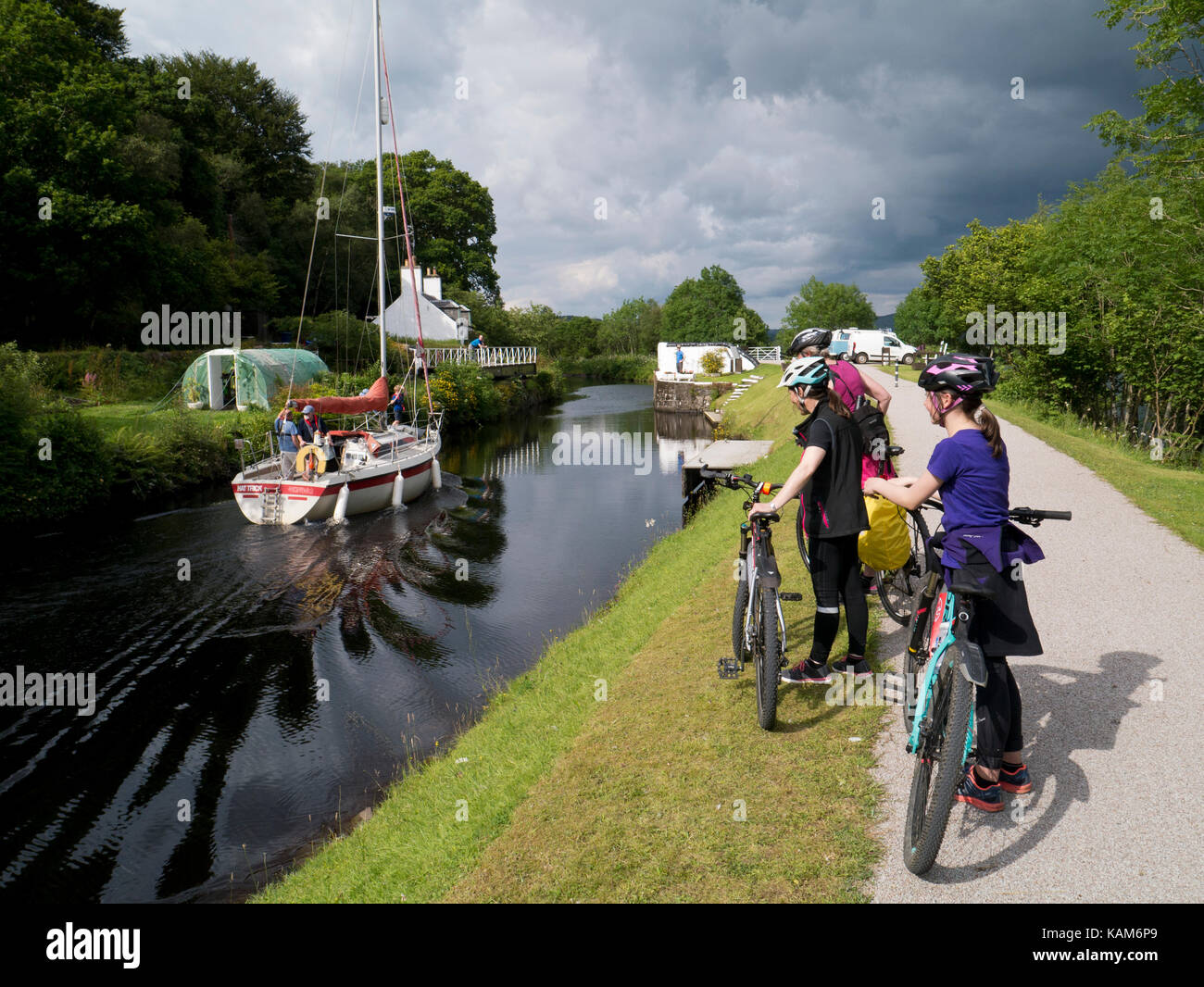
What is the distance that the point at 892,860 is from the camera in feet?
12.6

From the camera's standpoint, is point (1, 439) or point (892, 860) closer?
point (892, 860)

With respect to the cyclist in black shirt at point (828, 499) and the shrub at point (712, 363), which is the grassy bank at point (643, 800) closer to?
the cyclist in black shirt at point (828, 499)

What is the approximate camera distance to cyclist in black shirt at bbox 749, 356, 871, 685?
4844 mm

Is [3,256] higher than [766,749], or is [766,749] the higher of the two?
[3,256]

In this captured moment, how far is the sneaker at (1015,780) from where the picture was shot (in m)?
4.12

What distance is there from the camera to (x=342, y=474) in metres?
19.3

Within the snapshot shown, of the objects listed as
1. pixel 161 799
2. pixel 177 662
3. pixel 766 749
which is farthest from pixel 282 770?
pixel 766 749

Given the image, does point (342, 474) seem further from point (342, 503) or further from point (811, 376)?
point (811, 376)

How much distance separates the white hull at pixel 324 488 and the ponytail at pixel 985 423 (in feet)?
56.7

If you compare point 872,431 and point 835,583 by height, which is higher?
point 872,431

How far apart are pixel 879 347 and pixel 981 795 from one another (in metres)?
48.6

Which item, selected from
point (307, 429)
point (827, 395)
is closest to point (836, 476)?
point (827, 395)
